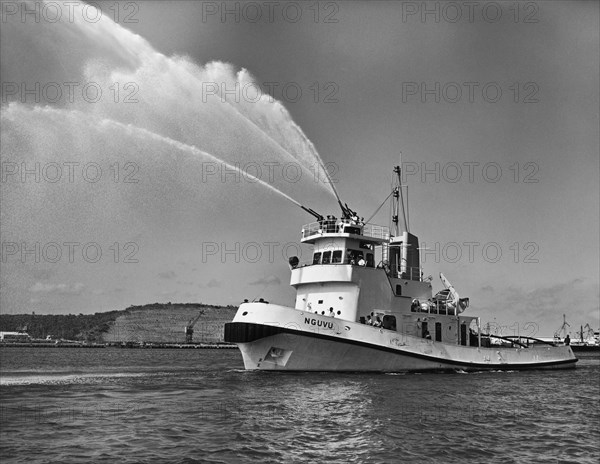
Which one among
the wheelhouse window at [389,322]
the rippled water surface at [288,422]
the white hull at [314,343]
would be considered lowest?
the rippled water surface at [288,422]

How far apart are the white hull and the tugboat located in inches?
2.0

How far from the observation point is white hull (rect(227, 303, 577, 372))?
31.0 metres

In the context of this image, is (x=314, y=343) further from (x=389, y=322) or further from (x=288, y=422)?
(x=288, y=422)

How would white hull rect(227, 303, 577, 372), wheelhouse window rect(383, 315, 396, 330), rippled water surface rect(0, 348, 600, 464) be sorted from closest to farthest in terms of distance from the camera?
rippled water surface rect(0, 348, 600, 464)
white hull rect(227, 303, 577, 372)
wheelhouse window rect(383, 315, 396, 330)

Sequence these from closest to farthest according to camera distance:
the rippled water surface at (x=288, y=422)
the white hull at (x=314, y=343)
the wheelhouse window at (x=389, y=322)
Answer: the rippled water surface at (x=288, y=422) < the white hull at (x=314, y=343) < the wheelhouse window at (x=389, y=322)

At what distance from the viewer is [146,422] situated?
656 inches

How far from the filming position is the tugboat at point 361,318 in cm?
3134

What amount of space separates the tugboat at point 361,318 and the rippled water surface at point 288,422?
295cm

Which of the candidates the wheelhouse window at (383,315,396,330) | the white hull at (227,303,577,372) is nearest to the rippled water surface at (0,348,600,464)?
the white hull at (227,303,577,372)

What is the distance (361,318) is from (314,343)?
165 inches

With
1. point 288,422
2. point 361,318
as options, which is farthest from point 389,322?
point 288,422

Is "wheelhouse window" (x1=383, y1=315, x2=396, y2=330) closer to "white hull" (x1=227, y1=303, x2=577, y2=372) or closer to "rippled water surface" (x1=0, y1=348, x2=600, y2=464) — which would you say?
"white hull" (x1=227, y1=303, x2=577, y2=372)

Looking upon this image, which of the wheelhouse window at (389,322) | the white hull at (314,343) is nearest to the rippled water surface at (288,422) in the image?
the white hull at (314,343)

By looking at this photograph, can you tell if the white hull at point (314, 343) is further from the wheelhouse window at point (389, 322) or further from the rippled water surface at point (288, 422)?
the rippled water surface at point (288, 422)
